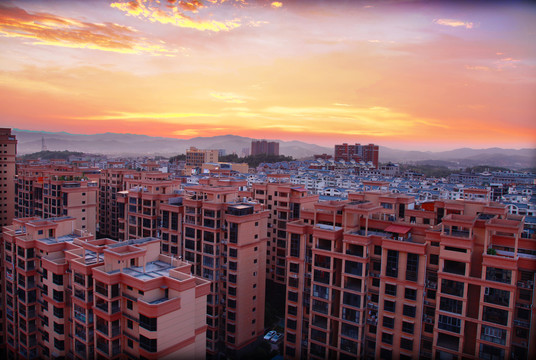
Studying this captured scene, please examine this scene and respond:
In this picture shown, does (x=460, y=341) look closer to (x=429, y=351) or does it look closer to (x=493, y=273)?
(x=429, y=351)

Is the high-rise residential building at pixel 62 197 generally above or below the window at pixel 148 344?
above

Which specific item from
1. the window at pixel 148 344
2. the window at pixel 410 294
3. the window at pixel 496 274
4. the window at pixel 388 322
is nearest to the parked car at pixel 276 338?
the window at pixel 388 322

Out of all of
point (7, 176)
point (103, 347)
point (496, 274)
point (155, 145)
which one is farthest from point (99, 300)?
point (155, 145)

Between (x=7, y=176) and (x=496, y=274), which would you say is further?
(x=7, y=176)

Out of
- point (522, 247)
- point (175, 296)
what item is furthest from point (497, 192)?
point (175, 296)

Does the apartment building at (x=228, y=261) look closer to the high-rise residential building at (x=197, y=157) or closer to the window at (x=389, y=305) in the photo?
the window at (x=389, y=305)

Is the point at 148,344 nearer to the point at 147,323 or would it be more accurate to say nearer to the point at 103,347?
the point at 147,323
